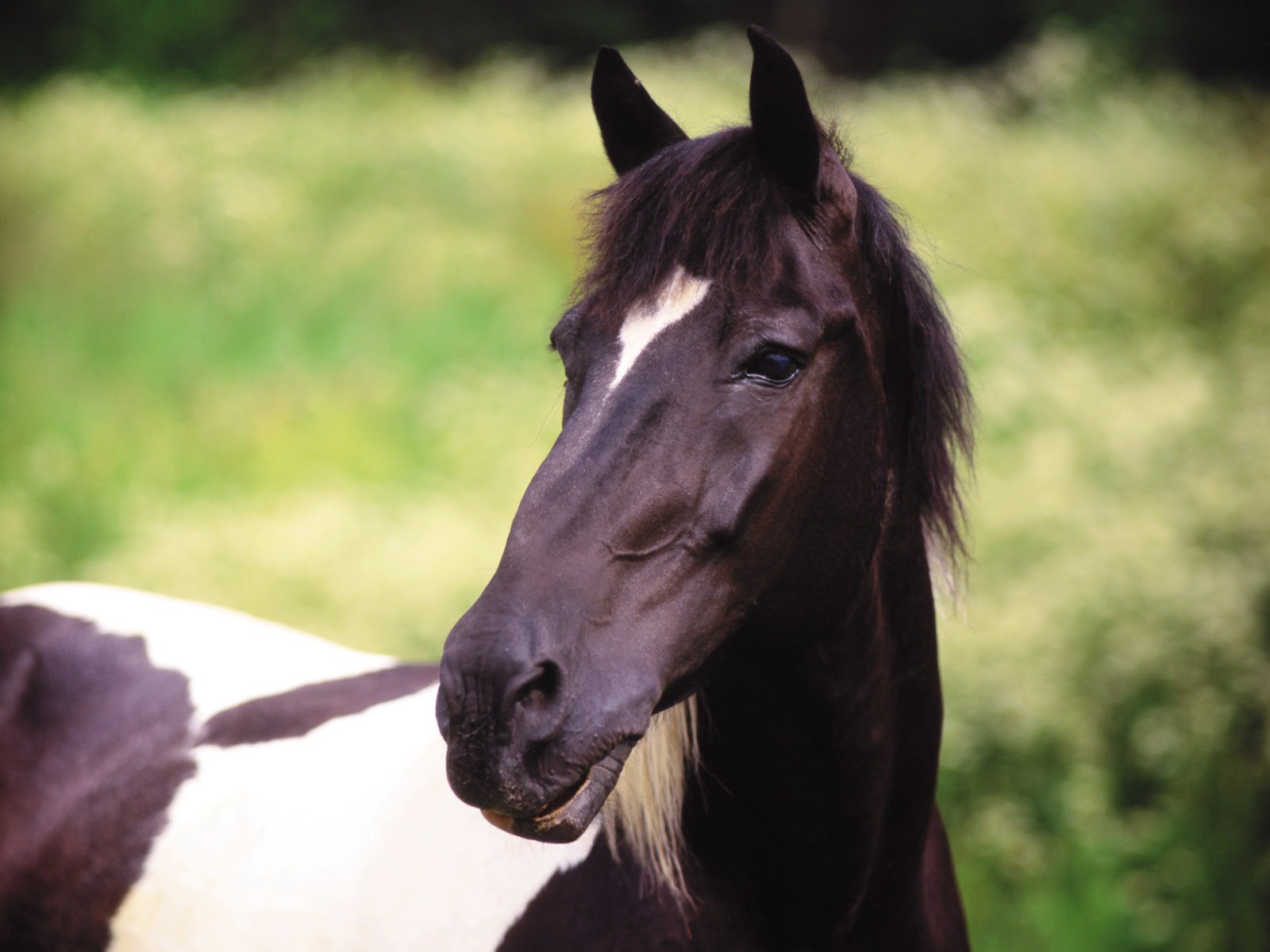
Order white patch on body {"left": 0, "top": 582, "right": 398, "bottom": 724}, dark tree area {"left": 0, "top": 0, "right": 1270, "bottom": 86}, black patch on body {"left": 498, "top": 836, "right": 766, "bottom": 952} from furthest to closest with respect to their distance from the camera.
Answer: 1. dark tree area {"left": 0, "top": 0, "right": 1270, "bottom": 86}
2. white patch on body {"left": 0, "top": 582, "right": 398, "bottom": 724}
3. black patch on body {"left": 498, "top": 836, "right": 766, "bottom": 952}

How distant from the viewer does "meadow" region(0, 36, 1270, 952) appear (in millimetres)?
4152

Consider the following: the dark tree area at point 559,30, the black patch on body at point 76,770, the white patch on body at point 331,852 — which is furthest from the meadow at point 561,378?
the dark tree area at point 559,30

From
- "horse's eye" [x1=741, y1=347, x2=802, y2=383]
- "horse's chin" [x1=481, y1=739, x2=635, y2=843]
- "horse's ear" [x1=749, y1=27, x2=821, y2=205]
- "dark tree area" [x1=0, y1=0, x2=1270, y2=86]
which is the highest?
"dark tree area" [x1=0, y1=0, x2=1270, y2=86]

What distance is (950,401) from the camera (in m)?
1.69

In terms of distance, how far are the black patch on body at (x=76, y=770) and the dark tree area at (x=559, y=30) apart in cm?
1390

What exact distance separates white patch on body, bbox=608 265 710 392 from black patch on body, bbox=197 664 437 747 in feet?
3.27

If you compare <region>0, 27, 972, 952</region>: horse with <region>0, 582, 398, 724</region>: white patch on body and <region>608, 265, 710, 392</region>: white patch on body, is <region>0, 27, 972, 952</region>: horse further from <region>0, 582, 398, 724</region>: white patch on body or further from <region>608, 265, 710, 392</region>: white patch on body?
<region>0, 582, 398, 724</region>: white patch on body

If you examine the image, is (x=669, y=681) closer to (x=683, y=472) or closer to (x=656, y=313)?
(x=683, y=472)

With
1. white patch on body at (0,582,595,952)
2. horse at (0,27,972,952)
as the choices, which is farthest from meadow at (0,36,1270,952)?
Answer: white patch on body at (0,582,595,952)

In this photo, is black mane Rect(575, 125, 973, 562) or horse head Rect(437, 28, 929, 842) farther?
black mane Rect(575, 125, 973, 562)

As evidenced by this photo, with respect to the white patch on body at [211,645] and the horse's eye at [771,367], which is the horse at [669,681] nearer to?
the horse's eye at [771,367]

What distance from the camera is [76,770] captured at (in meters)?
2.21

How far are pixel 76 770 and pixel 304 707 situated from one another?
1.76 feet

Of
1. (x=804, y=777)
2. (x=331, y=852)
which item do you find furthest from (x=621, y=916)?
(x=331, y=852)
